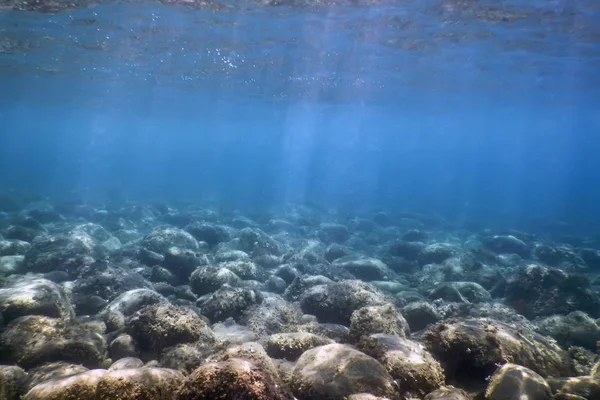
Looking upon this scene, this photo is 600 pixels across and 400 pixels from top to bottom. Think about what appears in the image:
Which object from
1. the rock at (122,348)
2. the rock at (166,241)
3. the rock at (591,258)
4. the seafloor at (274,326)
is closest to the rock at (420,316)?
the seafloor at (274,326)

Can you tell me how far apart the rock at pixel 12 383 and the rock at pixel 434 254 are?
15990mm

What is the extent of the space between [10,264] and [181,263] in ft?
16.7

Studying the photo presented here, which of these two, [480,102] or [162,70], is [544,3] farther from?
[480,102]

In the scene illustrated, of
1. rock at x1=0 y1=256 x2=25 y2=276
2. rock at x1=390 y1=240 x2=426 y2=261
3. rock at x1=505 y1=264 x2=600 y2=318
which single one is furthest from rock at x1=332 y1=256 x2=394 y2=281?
rock at x1=0 y1=256 x2=25 y2=276

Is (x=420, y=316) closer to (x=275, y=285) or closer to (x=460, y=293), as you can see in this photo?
(x=460, y=293)

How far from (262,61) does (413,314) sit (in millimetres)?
20475

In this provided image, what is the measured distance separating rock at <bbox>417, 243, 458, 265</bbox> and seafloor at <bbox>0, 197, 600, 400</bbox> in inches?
1.9

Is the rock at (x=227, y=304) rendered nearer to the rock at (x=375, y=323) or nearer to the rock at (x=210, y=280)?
the rock at (x=210, y=280)

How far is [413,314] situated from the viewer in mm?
8516

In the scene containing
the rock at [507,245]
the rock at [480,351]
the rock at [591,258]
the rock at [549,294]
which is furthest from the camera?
the rock at [507,245]

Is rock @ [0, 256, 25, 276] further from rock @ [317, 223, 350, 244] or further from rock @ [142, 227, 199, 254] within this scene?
rock @ [317, 223, 350, 244]

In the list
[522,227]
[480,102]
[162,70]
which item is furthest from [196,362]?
[480,102]

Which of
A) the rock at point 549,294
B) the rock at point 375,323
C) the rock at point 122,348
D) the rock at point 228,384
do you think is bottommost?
the rock at point 549,294

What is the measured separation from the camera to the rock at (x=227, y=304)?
7.86 m
